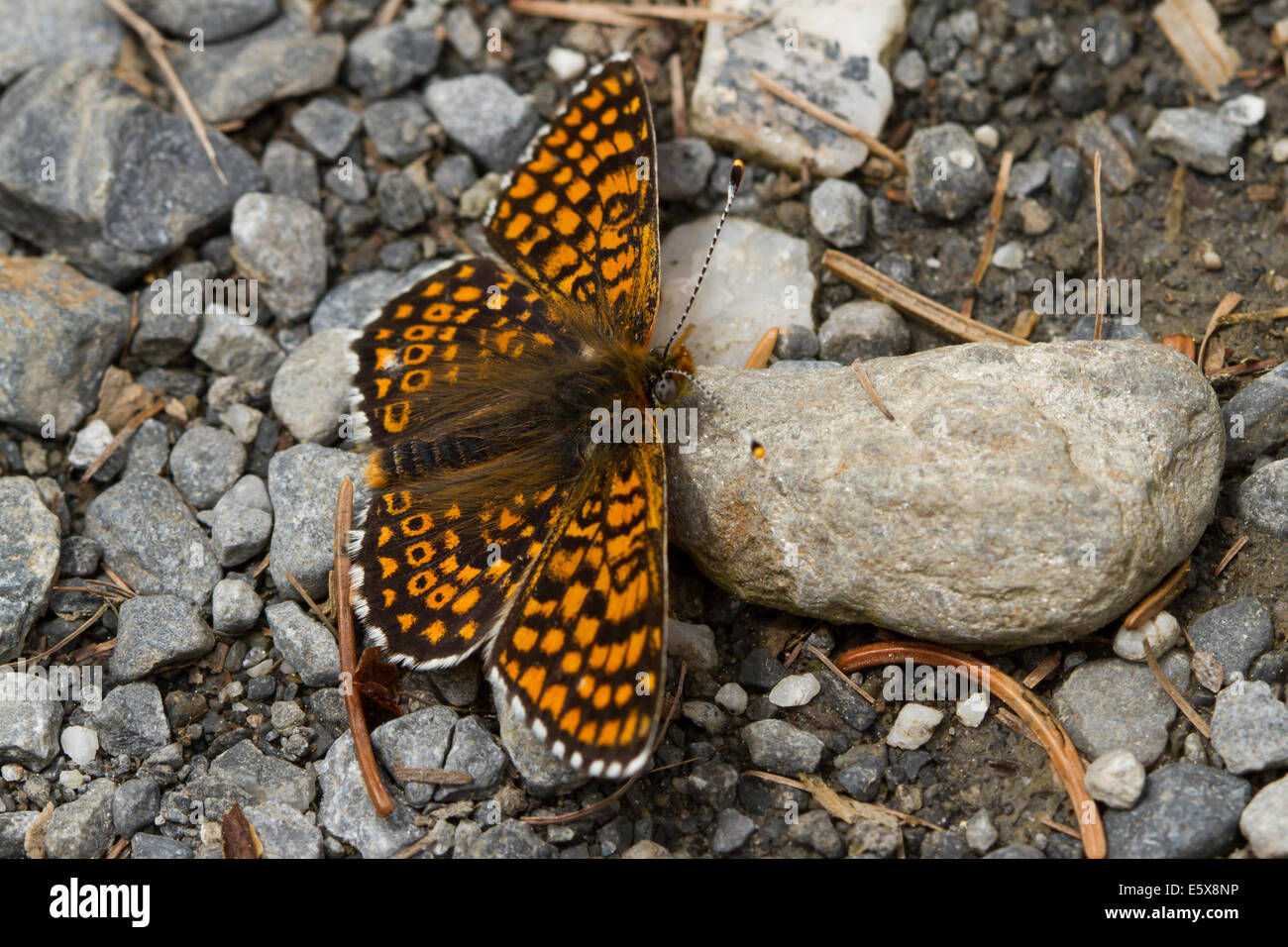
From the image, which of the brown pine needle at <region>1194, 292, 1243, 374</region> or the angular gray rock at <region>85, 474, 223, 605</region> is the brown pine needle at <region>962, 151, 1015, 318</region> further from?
the angular gray rock at <region>85, 474, 223, 605</region>

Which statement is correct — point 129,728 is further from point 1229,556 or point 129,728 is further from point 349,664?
point 1229,556

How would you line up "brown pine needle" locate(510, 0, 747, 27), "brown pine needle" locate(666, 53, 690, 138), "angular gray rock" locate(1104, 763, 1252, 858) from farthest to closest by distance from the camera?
"brown pine needle" locate(510, 0, 747, 27) < "brown pine needle" locate(666, 53, 690, 138) < "angular gray rock" locate(1104, 763, 1252, 858)

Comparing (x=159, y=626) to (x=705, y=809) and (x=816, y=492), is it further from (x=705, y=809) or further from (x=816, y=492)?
(x=816, y=492)

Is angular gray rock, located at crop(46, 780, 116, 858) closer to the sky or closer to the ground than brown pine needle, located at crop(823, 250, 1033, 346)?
closer to the ground

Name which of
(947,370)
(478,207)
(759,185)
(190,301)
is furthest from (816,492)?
(190,301)

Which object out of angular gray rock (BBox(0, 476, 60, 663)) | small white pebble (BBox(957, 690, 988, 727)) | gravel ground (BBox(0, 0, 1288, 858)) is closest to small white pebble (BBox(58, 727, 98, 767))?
gravel ground (BBox(0, 0, 1288, 858))

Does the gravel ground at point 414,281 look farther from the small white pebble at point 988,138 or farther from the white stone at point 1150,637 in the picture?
the small white pebble at point 988,138

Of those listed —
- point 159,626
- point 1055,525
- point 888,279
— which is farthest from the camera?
point 888,279
